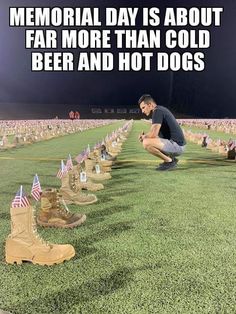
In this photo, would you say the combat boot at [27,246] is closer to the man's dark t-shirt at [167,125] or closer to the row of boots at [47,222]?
the row of boots at [47,222]

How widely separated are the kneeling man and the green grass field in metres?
1.49

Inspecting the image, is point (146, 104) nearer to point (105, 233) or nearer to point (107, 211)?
point (107, 211)

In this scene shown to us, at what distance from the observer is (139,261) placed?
12.4ft

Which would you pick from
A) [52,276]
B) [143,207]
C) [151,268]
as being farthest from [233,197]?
[52,276]

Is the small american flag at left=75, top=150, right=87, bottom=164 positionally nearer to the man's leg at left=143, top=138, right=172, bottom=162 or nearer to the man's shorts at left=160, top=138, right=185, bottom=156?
the man's leg at left=143, top=138, right=172, bottom=162

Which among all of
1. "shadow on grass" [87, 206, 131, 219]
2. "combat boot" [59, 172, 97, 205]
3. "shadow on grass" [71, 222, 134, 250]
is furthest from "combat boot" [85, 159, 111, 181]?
"shadow on grass" [71, 222, 134, 250]

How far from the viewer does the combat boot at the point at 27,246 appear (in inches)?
144

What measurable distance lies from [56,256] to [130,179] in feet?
17.4

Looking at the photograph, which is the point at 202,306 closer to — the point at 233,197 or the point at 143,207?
the point at 143,207

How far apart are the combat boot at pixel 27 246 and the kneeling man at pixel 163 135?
4.69m

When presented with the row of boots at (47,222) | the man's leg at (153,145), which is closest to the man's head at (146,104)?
the man's leg at (153,145)

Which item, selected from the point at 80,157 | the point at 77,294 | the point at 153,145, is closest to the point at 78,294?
the point at 77,294

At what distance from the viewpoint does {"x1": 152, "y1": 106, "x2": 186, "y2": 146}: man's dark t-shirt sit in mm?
8203

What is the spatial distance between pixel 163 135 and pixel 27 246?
5738 mm
